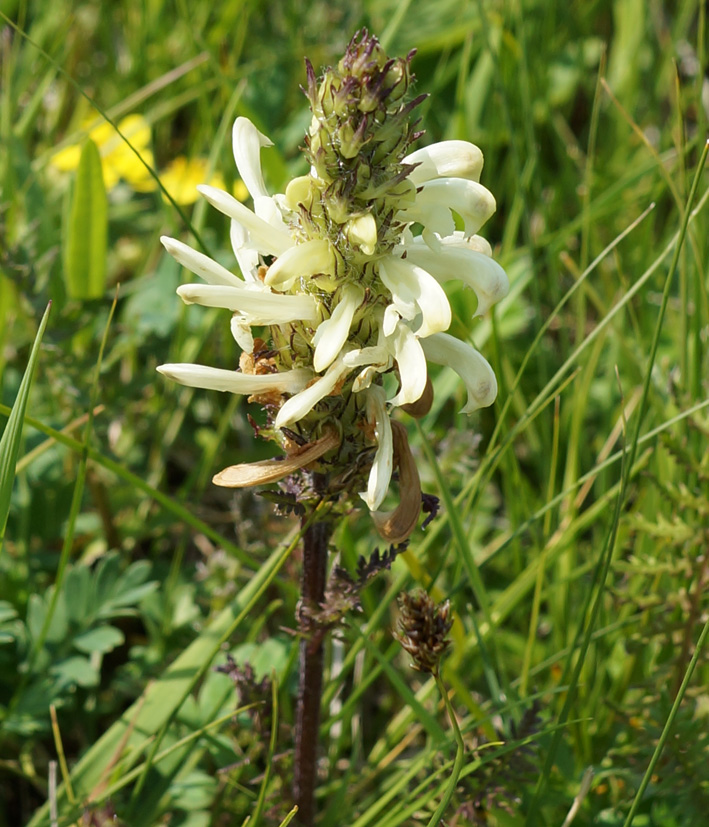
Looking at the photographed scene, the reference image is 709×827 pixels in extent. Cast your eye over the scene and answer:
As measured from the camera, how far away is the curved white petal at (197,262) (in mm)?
1421

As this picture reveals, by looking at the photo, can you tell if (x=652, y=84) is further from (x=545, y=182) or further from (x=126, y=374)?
(x=126, y=374)

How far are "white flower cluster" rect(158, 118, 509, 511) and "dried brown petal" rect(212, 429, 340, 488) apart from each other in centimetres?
8

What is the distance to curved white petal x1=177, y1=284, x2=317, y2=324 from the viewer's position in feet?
4.50

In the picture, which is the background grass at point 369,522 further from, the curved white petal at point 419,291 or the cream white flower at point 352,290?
the curved white petal at point 419,291

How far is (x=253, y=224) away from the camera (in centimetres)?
142

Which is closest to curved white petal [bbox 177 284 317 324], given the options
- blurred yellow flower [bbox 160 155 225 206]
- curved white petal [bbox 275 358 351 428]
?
curved white petal [bbox 275 358 351 428]

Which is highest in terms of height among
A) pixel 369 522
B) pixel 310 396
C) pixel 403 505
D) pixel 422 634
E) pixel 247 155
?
pixel 247 155

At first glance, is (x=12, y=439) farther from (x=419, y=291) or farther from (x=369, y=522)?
(x=369, y=522)

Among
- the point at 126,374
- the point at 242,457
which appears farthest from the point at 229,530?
the point at 126,374

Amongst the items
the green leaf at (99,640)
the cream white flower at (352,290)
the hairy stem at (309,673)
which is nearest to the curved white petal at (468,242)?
the cream white flower at (352,290)

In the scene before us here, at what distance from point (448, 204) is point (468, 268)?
0.36ft

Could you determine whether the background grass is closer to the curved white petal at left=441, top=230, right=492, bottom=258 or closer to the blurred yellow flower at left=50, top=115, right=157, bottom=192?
the blurred yellow flower at left=50, top=115, right=157, bottom=192

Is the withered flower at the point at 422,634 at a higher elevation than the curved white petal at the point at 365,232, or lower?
lower

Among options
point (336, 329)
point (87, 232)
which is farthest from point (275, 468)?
point (87, 232)
